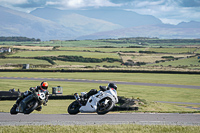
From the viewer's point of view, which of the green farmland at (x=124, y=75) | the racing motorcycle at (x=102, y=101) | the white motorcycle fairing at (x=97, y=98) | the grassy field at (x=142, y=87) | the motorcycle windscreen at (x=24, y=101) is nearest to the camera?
the racing motorcycle at (x=102, y=101)

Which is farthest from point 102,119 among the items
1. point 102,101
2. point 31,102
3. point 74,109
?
point 31,102

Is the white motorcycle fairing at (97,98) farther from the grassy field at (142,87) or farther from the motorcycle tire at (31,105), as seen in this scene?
the grassy field at (142,87)

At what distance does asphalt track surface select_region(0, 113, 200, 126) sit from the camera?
20.0 m

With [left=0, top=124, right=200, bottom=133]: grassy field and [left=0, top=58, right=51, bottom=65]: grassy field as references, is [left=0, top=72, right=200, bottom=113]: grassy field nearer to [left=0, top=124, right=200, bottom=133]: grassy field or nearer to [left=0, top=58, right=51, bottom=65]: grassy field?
[left=0, top=124, right=200, bottom=133]: grassy field

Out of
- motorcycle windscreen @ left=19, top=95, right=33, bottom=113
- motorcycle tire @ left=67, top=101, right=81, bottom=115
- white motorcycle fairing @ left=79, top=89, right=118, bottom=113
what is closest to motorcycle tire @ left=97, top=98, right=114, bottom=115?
white motorcycle fairing @ left=79, top=89, right=118, bottom=113

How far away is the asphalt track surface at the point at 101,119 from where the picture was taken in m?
20.0

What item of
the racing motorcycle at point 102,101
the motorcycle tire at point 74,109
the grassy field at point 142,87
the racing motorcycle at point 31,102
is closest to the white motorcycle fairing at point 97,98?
the racing motorcycle at point 102,101

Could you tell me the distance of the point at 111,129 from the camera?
1742cm

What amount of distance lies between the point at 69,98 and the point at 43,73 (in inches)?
2115

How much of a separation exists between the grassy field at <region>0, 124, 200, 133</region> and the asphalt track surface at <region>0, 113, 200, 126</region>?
170cm

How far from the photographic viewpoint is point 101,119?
21047 mm

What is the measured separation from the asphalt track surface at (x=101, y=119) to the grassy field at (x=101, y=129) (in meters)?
1.70

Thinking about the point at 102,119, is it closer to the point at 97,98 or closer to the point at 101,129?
the point at 101,129

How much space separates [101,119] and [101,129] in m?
3.64
